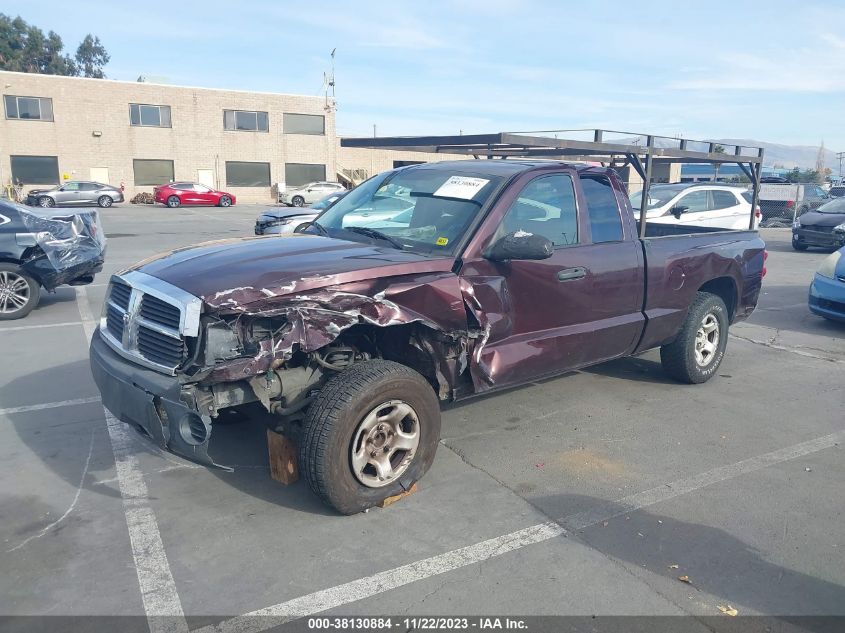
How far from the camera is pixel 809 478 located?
442 cm

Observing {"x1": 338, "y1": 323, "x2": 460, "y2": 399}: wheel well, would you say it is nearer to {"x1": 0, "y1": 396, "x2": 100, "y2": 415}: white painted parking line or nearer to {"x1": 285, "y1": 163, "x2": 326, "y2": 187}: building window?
{"x1": 0, "y1": 396, "x2": 100, "y2": 415}: white painted parking line

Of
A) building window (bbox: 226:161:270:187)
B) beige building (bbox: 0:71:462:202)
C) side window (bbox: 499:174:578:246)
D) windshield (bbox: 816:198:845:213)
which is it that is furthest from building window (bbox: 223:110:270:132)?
side window (bbox: 499:174:578:246)

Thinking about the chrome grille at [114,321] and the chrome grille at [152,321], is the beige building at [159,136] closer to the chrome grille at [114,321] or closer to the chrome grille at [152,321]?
the chrome grille at [114,321]

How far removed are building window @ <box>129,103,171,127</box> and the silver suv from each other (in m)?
6.42

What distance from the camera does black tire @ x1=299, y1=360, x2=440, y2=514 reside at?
358 centimetres

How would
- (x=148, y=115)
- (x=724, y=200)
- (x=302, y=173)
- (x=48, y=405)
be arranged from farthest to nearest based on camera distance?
(x=302, y=173) < (x=148, y=115) < (x=724, y=200) < (x=48, y=405)

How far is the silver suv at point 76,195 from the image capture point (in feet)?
109

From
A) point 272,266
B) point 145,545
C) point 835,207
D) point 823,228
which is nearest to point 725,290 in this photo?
point 272,266

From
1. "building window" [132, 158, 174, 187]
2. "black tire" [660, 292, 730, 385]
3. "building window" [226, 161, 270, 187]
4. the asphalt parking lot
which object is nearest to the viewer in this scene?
the asphalt parking lot

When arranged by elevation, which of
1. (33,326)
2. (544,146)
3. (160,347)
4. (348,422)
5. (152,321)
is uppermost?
(544,146)

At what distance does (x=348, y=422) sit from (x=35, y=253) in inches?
280

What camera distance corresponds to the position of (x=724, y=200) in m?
14.8

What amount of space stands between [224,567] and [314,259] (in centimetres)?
172

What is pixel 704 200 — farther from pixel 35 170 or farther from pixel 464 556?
pixel 35 170
